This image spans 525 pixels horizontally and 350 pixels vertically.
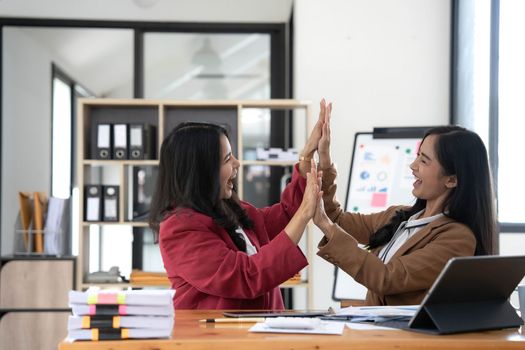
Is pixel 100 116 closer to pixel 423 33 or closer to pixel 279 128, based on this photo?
pixel 279 128

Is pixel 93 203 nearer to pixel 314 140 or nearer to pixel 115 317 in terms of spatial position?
pixel 314 140

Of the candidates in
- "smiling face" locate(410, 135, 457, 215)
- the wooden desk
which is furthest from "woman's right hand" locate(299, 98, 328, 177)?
the wooden desk

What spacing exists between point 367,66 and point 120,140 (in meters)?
1.69

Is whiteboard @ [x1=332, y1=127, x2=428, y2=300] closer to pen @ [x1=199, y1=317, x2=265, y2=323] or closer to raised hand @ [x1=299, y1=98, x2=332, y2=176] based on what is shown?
raised hand @ [x1=299, y1=98, x2=332, y2=176]

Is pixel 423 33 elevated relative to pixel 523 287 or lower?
elevated

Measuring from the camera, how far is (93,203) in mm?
5074

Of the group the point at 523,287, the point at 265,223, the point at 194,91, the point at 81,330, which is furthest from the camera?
the point at 194,91

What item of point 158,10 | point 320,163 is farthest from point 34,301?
point 320,163

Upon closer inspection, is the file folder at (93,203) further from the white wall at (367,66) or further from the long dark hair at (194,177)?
the long dark hair at (194,177)

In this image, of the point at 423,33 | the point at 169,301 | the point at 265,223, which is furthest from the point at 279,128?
the point at 169,301

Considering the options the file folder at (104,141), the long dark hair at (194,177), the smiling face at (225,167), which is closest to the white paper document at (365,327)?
the long dark hair at (194,177)

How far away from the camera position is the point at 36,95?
701 cm

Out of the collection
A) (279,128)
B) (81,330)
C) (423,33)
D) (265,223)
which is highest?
(423,33)

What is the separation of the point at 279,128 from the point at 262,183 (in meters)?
0.46
